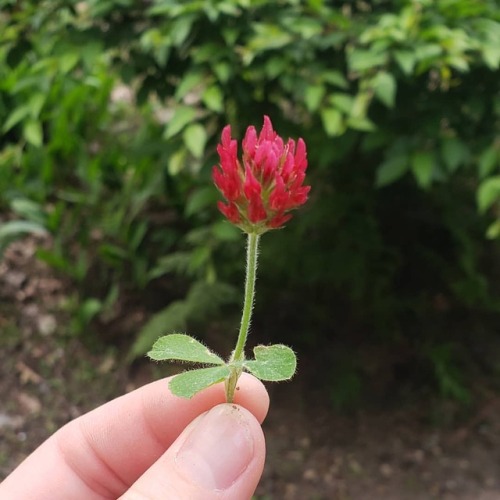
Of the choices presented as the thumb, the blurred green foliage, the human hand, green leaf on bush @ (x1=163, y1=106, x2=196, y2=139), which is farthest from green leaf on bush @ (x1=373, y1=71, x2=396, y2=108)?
the thumb

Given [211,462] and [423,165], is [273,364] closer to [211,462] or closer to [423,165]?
[211,462]

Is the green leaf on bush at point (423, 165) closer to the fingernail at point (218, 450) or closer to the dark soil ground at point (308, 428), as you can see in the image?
the fingernail at point (218, 450)

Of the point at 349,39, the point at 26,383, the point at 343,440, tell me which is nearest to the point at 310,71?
the point at 349,39

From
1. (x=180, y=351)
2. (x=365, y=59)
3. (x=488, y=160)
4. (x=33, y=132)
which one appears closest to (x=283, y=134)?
(x=365, y=59)

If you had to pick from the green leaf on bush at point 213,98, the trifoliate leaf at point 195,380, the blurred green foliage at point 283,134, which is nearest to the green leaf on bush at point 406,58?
the blurred green foliage at point 283,134

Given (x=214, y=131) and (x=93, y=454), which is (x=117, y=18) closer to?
(x=214, y=131)

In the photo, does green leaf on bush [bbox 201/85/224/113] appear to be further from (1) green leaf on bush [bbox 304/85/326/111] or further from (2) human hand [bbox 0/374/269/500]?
(2) human hand [bbox 0/374/269/500]
